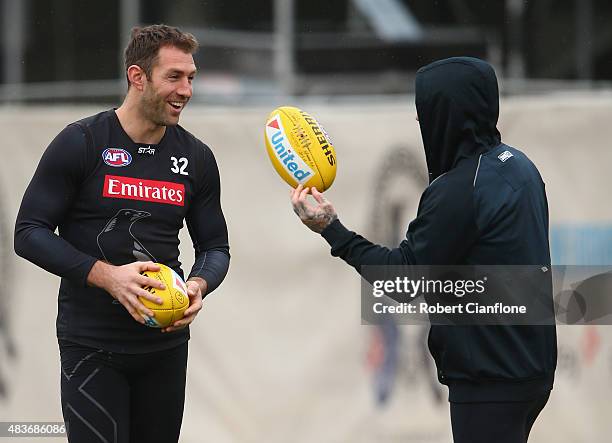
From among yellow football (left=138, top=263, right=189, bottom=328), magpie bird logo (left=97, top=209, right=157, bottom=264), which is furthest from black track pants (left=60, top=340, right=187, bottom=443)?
magpie bird logo (left=97, top=209, right=157, bottom=264)

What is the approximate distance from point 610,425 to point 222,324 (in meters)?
2.57

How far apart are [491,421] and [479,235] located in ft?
2.24

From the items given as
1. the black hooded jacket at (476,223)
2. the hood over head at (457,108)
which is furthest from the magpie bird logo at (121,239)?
the hood over head at (457,108)

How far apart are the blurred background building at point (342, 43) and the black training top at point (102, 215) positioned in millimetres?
4684

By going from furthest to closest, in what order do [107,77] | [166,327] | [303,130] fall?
[107,77] < [303,130] < [166,327]

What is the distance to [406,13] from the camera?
943cm

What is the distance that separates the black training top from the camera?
3902 mm

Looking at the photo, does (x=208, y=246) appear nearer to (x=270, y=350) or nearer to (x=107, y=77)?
(x=270, y=350)

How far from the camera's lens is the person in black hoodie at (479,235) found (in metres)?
3.66

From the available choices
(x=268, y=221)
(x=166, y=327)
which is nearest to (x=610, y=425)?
(x=268, y=221)

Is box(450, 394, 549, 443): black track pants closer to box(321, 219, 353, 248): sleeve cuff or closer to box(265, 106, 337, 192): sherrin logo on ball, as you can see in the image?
box(321, 219, 353, 248): sleeve cuff

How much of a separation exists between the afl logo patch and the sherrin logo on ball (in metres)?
0.64

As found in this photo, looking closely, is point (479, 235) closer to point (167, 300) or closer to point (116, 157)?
point (167, 300)

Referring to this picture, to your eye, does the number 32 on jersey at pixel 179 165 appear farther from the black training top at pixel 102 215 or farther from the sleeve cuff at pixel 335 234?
the sleeve cuff at pixel 335 234
